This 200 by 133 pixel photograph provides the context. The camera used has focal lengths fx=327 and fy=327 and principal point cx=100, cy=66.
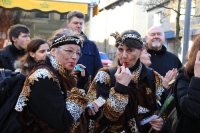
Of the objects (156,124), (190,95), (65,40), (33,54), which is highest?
(65,40)

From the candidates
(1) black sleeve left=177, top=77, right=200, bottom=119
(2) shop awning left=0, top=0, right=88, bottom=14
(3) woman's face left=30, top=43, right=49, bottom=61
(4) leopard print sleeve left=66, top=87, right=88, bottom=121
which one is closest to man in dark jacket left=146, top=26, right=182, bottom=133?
(3) woman's face left=30, top=43, right=49, bottom=61

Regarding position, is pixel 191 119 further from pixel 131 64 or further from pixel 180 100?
pixel 131 64

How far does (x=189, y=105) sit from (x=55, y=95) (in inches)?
43.5

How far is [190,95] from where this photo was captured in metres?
2.73

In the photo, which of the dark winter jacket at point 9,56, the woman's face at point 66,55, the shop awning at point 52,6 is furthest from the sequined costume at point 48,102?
the shop awning at point 52,6

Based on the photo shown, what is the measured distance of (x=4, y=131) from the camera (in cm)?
273

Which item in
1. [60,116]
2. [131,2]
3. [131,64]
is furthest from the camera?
[131,2]

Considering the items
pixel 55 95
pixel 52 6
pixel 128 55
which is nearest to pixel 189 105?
pixel 128 55

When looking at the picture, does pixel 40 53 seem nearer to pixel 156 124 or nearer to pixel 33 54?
pixel 33 54

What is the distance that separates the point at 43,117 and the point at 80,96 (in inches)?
13.6

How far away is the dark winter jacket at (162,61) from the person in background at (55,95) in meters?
2.60

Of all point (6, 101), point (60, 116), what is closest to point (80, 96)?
point (60, 116)

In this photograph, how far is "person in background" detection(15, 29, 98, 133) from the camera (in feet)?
8.33

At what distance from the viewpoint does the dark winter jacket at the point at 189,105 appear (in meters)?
2.70
